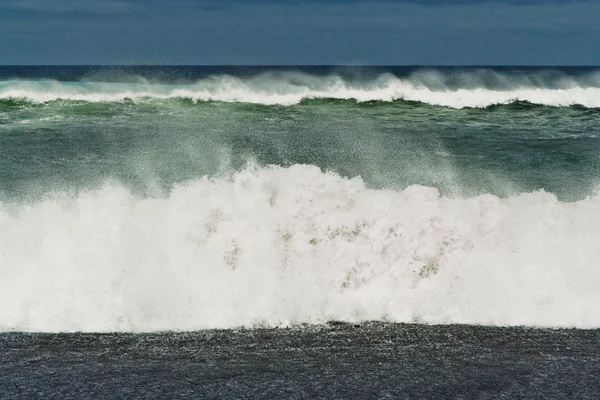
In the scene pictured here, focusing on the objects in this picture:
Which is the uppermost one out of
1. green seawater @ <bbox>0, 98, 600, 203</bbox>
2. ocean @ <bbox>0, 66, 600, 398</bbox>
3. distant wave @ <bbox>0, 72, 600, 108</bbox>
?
distant wave @ <bbox>0, 72, 600, 108</bbox>

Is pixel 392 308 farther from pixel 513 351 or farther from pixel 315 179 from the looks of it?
pixel 315 179

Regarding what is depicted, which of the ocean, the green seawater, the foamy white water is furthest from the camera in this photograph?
the green seawater

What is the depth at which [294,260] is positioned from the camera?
21.0 feet

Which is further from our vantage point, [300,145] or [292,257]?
[300,145]

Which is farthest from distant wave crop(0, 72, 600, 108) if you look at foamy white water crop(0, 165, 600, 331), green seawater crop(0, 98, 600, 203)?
foamy white water crop(0, 165, 600, 331)

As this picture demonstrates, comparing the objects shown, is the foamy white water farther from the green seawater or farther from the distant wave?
the distant wave

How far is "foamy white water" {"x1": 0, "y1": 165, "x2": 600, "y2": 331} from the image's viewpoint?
19.5 feet

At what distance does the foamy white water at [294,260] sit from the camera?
19.5ft

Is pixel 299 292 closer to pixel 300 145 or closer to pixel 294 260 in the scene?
pixel 294 260

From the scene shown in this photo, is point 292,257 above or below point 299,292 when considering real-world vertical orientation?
above

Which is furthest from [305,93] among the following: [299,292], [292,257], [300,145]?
[299,292]

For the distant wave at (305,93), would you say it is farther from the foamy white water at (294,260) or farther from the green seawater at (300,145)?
the foamy white water at (294,260)

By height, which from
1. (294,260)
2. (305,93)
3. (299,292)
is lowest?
(299,292)

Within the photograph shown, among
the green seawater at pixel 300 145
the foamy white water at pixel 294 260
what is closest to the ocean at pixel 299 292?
the foamy white water at pixel 294 260
